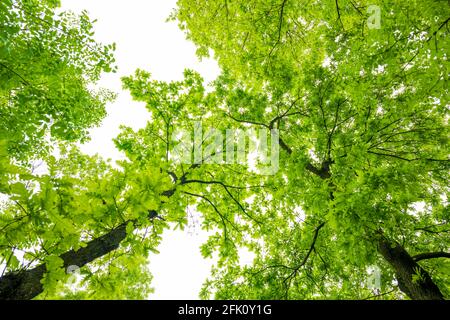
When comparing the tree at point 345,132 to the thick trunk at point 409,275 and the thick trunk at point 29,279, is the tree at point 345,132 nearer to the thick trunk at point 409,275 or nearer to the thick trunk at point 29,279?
the thick trunk at point 409,275

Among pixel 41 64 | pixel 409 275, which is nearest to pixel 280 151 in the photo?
pixel 409 275

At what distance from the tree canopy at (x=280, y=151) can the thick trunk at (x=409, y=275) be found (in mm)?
30

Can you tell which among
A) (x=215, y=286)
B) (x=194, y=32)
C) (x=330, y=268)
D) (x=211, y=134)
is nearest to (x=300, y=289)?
(x=330, y=268)

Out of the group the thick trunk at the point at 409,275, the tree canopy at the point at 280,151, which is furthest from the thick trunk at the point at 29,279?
the thick trunk at the point at 409,275

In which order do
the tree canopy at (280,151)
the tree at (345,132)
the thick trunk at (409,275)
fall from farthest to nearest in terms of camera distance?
the thick trunk at (409,275) < the tree at (345,132) < the tree canopy at (280,151)

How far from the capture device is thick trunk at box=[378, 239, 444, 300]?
3574mm

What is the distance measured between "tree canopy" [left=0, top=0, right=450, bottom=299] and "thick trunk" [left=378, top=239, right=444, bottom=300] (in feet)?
0.10

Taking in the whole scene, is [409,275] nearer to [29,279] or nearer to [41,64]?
[29,279]

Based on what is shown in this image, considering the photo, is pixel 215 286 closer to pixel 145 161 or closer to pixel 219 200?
pixel 219 200

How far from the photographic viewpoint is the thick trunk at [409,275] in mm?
3574

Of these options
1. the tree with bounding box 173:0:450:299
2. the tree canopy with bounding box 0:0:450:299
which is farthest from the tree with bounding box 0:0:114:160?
the tree with bounding box 173:0:450:299

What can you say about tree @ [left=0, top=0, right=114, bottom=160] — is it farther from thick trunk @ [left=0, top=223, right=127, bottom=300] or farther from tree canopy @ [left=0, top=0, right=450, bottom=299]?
thick trunk @ [left=0, top=223, right=127, bottom=300]

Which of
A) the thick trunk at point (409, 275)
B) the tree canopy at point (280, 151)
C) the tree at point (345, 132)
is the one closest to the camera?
the tree canopy at point (280, 151)

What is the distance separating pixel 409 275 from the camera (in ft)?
12.8
